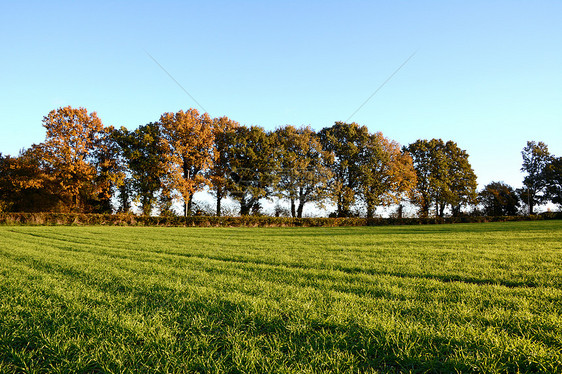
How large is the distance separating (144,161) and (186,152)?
458cm

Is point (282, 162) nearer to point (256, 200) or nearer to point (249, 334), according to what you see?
point (256, 200)

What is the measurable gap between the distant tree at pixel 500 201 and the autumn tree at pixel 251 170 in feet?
119

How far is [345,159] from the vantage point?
129 feet

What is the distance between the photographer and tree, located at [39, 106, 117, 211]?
30.2 metres

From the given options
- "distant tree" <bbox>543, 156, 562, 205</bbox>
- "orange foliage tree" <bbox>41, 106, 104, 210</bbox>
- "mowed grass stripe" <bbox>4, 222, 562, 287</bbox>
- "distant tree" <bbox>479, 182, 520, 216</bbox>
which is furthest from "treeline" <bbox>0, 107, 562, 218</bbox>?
"mowed grass stripe" <bbox>4, 222, 562, 287</bbox>

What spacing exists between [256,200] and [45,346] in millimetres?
33238

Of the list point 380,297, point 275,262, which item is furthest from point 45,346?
point 275,262

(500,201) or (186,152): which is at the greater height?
(186,152)

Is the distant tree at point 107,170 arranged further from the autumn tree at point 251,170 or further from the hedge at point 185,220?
the autumn tree at point 251,170

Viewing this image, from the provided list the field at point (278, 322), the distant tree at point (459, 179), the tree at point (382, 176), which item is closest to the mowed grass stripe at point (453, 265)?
the field at point (278, 322)

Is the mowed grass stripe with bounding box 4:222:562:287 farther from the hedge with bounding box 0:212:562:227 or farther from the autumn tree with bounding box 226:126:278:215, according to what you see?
the autumn tree with bounding box 226:126:278:215

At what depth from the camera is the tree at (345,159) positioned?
37500mm

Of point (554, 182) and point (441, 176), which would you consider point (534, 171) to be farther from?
point (441, 176)

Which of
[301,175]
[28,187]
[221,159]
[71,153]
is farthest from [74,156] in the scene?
[301,175]
